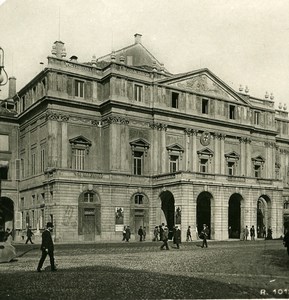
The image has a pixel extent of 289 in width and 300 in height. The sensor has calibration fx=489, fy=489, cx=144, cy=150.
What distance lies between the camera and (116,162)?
44.1 m

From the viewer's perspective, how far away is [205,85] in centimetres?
5094

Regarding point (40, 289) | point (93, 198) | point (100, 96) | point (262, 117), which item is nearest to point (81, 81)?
point (100, 96)

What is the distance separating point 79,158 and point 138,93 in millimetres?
8293

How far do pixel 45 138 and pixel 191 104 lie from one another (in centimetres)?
1515

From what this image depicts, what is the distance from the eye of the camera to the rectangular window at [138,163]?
1802 inches

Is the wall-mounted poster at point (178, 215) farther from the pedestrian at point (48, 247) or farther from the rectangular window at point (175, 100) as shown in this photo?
the pedestrian at point (48, 247)

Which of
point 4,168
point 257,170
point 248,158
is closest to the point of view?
point 4,168

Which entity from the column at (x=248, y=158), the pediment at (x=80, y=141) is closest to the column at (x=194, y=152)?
the column at (x=248, y=158)

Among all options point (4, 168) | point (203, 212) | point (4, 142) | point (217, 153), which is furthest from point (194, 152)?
point (4, 142)

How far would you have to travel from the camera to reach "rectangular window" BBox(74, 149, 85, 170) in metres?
44.3

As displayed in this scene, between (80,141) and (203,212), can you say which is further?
(203,212)

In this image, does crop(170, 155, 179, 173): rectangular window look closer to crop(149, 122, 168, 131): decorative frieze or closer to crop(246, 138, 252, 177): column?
crop(149, 122, 168, 131): decorative frieze

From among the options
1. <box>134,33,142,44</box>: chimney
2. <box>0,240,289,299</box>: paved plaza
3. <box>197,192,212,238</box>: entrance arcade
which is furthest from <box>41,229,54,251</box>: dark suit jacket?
<box>134,33,142,44</box>: chimney

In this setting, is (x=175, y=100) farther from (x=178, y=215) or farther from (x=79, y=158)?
(x=178, y=215)
